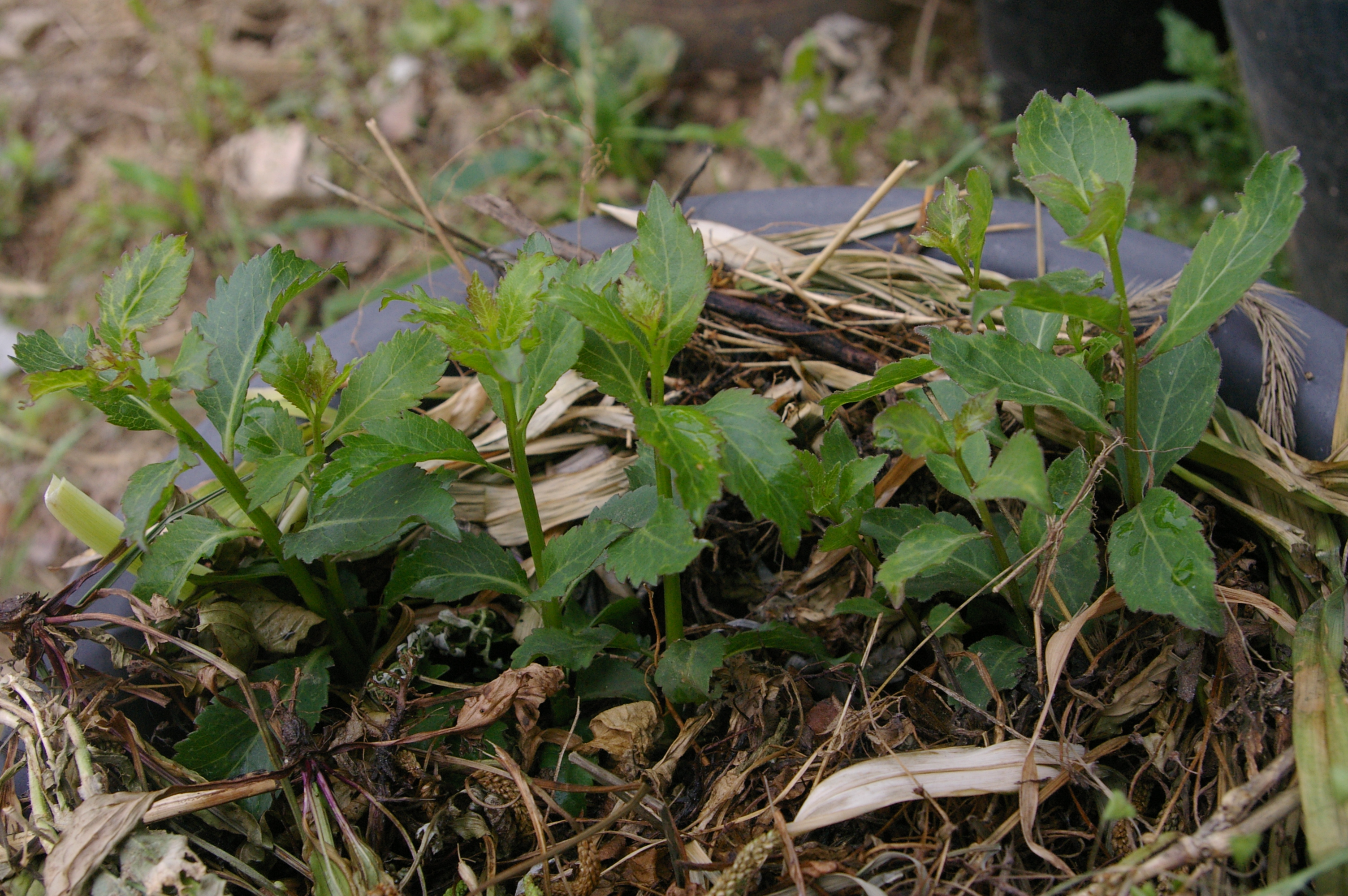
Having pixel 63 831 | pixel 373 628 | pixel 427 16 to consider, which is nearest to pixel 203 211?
pixel 427 16

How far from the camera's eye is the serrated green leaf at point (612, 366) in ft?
2.75

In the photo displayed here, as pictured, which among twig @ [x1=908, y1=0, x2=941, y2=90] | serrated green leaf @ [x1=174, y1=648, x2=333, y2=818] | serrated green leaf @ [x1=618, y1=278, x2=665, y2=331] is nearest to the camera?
serrated green leaf @ [x1=618, y1=278, x2=665, y2=331]

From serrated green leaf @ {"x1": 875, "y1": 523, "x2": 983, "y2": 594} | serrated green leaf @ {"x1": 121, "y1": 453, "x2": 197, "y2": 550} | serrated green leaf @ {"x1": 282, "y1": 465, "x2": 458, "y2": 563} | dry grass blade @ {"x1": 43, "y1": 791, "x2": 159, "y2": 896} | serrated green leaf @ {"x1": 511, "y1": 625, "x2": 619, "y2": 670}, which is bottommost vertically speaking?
dry grass blade @ {"x1": 43, "y1": 791, "x2": 159, "y2": 896}

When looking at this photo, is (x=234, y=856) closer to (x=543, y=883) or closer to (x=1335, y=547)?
(x=543, y=883)

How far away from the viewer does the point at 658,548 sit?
2.50 feet

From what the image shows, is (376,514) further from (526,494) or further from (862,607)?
(862,607)

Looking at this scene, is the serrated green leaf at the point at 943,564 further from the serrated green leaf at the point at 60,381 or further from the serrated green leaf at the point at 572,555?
the serrated green leaf at the point at 60,381

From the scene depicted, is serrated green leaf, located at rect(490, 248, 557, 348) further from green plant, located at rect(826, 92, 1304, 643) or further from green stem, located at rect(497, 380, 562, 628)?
green plant, located at rect(826, 92, 1304, 643)

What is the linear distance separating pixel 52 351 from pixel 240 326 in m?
0.16

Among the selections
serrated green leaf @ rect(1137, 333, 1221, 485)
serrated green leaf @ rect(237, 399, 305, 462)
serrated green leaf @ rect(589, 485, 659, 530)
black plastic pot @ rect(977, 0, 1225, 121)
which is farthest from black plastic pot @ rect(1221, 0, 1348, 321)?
serrated green leaf @ rect(237, 399, 305, 462)

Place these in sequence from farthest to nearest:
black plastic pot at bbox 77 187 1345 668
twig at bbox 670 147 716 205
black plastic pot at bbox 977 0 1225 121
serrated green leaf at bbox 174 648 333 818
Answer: black plastic pot at bbox 977 0 1225 121 → twig at bbox 670 147 716 205 → black plastic pot at bbox 77 187 1345 668 → serrated green leaf at bbox 174 648 333 818

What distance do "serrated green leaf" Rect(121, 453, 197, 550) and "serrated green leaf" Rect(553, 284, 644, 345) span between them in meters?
0.38

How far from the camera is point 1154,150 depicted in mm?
2504

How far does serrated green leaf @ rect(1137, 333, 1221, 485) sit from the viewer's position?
86cm
